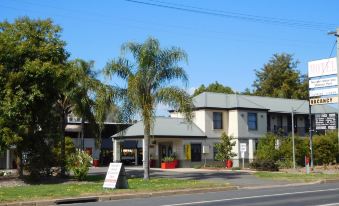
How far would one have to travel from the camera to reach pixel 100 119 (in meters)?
29.4

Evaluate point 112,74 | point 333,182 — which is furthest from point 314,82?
point 112,74

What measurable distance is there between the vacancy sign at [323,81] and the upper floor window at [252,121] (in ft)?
38.7

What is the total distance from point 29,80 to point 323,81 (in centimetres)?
2120

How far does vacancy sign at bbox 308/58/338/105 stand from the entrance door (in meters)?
14.8

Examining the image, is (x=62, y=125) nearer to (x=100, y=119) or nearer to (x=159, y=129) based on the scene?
(x=100, y=119)

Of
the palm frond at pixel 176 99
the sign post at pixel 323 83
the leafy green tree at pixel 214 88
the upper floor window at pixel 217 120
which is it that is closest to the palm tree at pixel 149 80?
the palm frond at pixel 176 99

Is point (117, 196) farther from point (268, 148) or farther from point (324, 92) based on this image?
point (268, 148)

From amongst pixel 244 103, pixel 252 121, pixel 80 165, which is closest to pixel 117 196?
pixel 80 165

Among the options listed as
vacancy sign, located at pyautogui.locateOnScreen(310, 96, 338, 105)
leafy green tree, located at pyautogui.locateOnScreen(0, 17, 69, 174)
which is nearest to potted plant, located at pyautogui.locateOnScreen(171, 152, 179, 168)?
vacancy sign, located at pyautogui.locateOnScreen(310, 96, 338, 105)

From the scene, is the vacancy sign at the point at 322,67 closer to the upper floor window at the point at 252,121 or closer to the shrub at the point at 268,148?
the shrub at the point at 268,148

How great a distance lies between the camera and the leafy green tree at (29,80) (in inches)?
1049

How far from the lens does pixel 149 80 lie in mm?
28859

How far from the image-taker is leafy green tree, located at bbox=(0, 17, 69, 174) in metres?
26.6

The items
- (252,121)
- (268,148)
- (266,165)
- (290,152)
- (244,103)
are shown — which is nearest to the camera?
(266,165)
